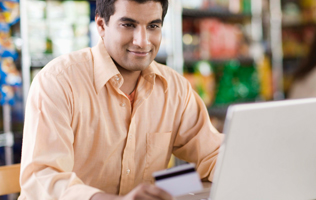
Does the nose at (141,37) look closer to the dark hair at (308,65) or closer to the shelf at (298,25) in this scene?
the dark hair at (308,65)

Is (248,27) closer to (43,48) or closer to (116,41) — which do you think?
(43,48)

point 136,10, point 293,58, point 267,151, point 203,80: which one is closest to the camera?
point 267,151

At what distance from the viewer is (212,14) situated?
3.00m

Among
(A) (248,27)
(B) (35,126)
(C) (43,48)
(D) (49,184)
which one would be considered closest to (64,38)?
(C) (43,48)

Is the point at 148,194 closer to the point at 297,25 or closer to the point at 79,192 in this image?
the point at 79,192

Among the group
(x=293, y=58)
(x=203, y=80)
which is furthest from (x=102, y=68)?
(x=293, y=58)

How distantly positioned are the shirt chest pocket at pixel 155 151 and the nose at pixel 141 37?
34 centimetres

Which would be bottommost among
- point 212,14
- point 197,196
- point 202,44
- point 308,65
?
point 197,196

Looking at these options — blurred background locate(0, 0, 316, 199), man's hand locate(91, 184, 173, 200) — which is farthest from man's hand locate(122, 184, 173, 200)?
blurred background locate(0, 0, 316, 199)

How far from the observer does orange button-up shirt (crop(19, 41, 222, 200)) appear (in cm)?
104

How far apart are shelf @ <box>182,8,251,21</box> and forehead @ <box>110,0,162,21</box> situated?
1576 mm

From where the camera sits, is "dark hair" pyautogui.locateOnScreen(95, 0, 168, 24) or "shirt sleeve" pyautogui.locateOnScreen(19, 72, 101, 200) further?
"dark hair" pyautogui.locateOnScreen(95, 0, 168, 24)

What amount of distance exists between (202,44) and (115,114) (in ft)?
5.93

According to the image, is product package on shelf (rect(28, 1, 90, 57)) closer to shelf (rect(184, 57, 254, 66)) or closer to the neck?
shelf (rect(184, 57, 254, 66))
